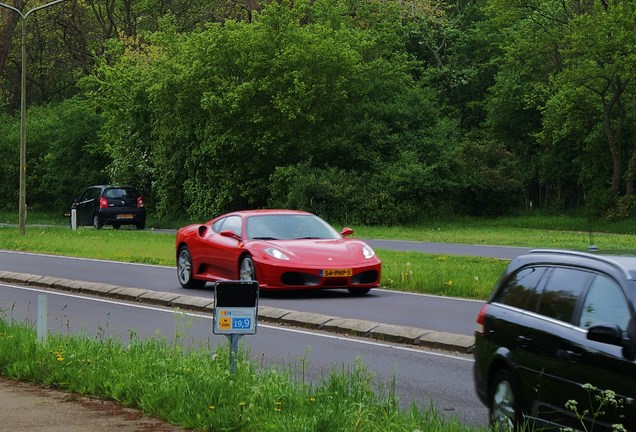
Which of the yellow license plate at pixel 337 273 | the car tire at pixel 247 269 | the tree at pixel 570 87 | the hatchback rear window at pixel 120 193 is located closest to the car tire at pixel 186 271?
the car tire at pixel 247 269

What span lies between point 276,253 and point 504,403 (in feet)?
37.3

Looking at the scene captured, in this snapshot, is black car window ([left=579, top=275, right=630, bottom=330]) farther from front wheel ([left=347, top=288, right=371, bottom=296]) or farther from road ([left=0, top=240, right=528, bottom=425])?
front wheel ([left=347, top=288, right=371, bottom=296])

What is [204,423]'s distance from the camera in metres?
8.29

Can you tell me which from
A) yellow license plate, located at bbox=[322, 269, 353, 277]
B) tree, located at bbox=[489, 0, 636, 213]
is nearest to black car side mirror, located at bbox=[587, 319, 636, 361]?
yellow license plate, located at bbox=[322, 269, 353, 277]

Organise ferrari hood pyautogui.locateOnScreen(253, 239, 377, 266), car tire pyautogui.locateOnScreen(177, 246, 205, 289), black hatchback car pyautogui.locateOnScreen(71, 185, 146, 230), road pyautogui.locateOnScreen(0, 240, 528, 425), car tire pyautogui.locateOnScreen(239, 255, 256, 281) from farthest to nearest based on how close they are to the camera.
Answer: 1. black hatchback car pyautogui.locateOnScreen(71, 185, 146, 230)
2. car tire pyautogui.locateOnScreen(177, 246, 205, 289)
3. car tire pyautogui.locateOnScreen(239, 255, 256, 281)
4. ferrari hood pyautogui.locateOnScreen(253, 239, 377, 266)
5. road pyautogui.locateOnScreen(0, 240, 528, 425)

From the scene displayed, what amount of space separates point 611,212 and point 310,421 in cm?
4316

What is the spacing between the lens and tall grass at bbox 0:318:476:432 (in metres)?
7.98

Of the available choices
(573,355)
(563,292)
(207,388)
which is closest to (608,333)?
(573,355)

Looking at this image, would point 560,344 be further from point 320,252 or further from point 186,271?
point 186,271

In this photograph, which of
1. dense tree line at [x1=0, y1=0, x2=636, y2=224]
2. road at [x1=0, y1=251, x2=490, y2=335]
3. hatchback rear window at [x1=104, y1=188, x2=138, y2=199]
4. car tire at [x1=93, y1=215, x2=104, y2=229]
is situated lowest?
car tire at [x1=93, y1=215, x2=104, y2=229]

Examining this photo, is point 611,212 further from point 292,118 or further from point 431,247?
point 431,247

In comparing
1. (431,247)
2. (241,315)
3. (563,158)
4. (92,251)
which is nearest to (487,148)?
(563,158)

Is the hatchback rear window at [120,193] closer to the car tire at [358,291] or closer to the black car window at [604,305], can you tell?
the car tire at [358,291]

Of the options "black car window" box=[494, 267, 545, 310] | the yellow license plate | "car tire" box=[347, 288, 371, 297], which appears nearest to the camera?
"black car window" box=[494, 267, 545, 310]
